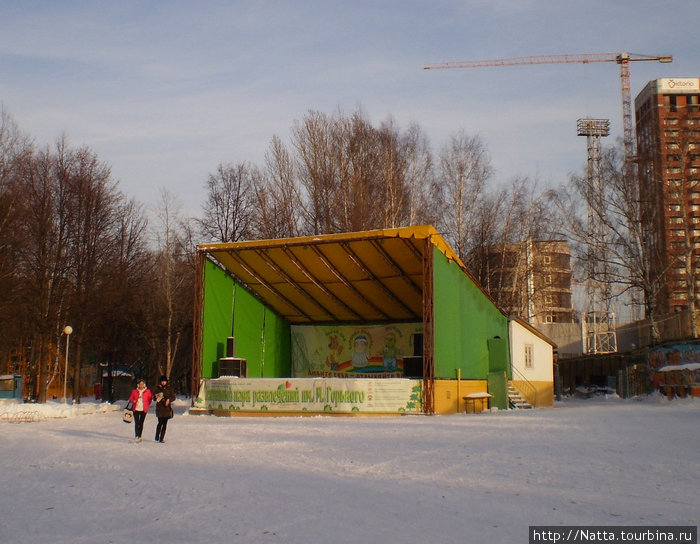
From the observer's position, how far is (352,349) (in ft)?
103

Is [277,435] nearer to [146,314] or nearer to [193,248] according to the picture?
[146,314]

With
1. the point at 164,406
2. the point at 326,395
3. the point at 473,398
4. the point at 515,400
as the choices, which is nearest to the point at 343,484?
the point at 164,406

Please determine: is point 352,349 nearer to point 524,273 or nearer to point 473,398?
point 473,398

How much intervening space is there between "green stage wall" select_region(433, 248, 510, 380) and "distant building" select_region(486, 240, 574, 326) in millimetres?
8406

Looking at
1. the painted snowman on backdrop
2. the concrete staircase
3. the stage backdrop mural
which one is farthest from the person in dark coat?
the painted snowman on backdrop

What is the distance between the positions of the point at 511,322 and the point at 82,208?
18686 mm

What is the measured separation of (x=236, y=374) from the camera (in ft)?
82.2

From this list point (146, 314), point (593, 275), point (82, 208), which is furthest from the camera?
point (146, 314)

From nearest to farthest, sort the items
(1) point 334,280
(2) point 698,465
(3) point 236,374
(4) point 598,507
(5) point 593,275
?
1. (4) point 598,507
2. (2) point 698,465
3. (3) point 236,374
4. (1) point 334,280
5. (5) point 593,275

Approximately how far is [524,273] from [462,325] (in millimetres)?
13223

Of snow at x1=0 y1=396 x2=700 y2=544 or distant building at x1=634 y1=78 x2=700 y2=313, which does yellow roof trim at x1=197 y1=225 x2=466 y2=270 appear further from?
distant building at x1=634 y1=78 x2=700 y2=313

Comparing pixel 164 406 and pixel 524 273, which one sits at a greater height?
pixel 524 273

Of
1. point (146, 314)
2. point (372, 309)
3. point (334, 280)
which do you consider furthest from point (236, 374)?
point (146, 314)

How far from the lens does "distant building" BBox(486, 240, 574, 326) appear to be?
119 feet
